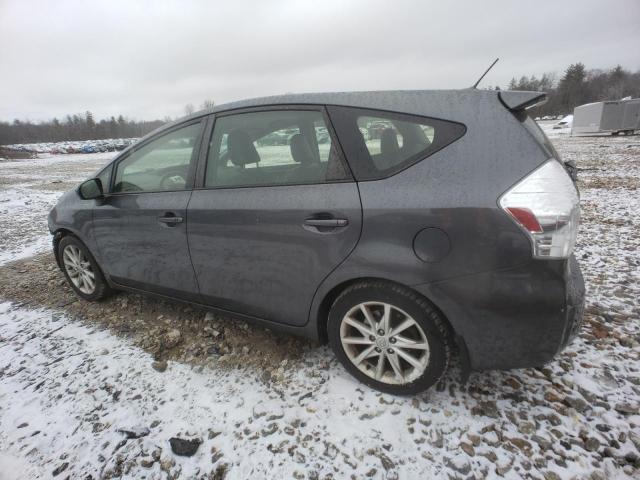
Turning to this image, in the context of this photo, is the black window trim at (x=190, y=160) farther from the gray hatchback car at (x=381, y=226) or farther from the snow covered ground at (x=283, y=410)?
the snow covered ground at (x=283, y=410)

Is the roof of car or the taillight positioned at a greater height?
the roof of car

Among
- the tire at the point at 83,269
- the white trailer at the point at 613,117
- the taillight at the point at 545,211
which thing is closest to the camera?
the taillight at the point at 545,211

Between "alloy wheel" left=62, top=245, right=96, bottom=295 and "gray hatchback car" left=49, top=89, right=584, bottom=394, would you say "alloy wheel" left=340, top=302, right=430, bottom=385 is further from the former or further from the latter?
"alloy wheel" left=62, top=245, right=96, bottom=295

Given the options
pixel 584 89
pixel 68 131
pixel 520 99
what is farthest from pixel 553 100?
pixel 68 131

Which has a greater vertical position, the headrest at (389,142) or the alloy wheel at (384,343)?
the headrest at (389,142)

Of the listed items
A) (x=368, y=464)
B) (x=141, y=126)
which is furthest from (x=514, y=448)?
(x=141, y=126)

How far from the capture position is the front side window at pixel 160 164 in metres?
2.59

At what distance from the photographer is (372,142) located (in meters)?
1.92

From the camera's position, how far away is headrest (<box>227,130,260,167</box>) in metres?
2.36

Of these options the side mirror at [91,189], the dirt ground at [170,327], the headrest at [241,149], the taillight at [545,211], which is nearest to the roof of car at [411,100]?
the headrest at [241,149]

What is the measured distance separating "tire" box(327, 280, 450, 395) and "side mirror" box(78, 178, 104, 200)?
2.27 m

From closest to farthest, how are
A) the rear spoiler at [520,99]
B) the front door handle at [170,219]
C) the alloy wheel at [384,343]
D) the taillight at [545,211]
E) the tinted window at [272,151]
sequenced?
the taillight at [545,211] < the rear spoiler at [520,99] < the alloy wheel at [384,343] < the tinted window at [272,151] < the front door handle at [170,219]

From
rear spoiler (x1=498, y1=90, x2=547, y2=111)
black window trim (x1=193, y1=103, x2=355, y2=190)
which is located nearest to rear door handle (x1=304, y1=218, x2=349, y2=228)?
black window trim (x1=193, y1=103, x2=355, y2=190)

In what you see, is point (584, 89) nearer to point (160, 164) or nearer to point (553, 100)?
point (553, 100)
